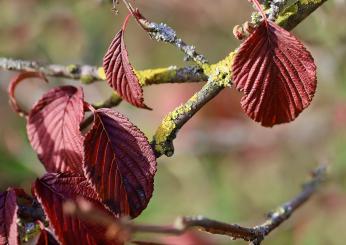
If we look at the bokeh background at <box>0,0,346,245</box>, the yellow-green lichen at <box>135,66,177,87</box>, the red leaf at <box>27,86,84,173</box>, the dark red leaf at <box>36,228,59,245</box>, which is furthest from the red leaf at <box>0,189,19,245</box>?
the bokeh background at <box>0,0,346,245</box>

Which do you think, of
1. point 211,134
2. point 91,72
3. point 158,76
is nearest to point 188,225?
point 158,76

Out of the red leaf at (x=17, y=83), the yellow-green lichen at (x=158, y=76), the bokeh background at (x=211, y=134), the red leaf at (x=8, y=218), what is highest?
the bokeh background at (x=211, y=134)

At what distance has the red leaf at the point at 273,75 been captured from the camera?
0.97 m

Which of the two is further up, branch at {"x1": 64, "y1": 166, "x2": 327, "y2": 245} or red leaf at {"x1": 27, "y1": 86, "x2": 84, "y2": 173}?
red leaf at {"x1": 27, "y1": 86, "x2": 84, "y2": 173}

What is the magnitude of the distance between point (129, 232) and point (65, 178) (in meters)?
0.31

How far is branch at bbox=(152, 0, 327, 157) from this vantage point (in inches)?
41.9

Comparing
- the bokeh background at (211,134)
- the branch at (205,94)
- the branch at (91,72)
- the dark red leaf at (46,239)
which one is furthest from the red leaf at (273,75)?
the bokeh background at (211,134)

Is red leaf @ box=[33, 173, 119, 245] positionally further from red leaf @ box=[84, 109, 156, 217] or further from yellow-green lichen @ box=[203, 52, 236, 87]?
yellow-green lichen @ box=[203, 52, 236, 87]

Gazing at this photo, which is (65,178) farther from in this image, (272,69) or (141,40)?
(141,40)

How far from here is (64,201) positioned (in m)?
0.98

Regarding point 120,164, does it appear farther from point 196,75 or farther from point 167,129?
point 196,75

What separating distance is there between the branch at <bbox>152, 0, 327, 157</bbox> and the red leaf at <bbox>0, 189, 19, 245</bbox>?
219 millimetres

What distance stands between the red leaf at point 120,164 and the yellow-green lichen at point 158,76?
0.70 feet

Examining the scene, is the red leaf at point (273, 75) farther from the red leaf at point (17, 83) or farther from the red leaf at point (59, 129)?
the red leaf at point (17, 83)
